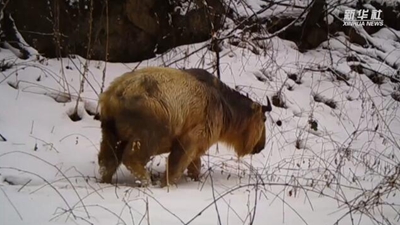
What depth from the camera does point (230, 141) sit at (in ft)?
21.2

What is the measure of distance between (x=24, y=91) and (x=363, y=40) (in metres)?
7.55

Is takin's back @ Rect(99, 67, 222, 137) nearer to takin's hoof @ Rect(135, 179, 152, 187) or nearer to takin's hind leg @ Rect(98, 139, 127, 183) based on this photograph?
takin's hind leg @ Rect(98, 139, 127, 183)

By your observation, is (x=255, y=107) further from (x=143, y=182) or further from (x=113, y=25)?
(x=113, y=25)

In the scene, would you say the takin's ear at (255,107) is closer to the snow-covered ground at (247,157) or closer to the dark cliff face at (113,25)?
the snow-covered ground at (247,157)

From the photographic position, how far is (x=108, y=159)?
17.8 ft

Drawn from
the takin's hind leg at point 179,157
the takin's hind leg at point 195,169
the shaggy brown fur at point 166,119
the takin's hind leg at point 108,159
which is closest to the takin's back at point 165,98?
the shaggy brown fur at point 166,119

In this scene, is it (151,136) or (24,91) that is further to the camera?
(24,91)

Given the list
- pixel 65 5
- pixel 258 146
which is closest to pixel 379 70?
pixel 258 146

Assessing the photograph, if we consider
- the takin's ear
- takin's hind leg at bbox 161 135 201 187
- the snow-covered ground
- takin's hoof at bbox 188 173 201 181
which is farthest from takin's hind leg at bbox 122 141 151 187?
the takin's ear

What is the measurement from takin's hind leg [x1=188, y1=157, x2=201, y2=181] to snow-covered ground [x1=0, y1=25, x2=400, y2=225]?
0.36 feet

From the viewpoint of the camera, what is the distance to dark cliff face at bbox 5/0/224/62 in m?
7.96

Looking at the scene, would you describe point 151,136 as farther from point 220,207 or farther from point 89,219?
point 89,219

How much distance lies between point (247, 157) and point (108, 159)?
94.9 inches

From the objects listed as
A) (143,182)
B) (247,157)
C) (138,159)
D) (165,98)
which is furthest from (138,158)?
(247,157)
